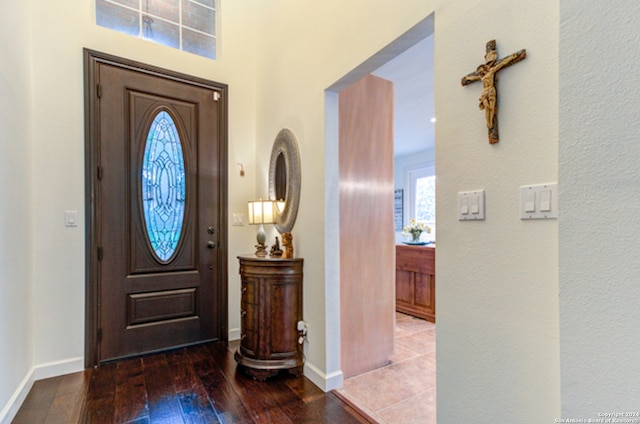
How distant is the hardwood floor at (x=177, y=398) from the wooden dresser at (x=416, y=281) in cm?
196

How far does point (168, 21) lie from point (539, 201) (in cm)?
327

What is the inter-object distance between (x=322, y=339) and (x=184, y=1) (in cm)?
321

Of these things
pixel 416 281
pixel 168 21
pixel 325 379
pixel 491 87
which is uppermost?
pixel 168 21

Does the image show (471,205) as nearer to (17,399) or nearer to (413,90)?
(413,90)

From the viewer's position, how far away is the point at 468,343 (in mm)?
1288

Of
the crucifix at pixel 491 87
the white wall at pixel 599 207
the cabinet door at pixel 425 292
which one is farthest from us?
the cabinet door at pixel 425 292

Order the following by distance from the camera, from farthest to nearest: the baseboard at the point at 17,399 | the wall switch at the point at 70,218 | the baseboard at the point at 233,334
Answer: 1. the baseboard at the point at 233,334
2. the wall switch at the point at 70,218
3. the baseboard at the point at 17,399

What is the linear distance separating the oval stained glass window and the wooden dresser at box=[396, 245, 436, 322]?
258 centimetres

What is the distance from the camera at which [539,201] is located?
1049mm

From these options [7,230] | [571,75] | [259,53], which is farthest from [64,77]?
[571,75]

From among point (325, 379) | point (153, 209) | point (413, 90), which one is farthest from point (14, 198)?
point (413, 90)

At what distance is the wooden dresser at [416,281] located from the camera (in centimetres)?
365

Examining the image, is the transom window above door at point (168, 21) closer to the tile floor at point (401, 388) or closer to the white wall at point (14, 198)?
the white wall at point (14, 198)

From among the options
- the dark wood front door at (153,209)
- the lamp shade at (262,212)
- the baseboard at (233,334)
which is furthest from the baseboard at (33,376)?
the lamp shade at (262,212)
